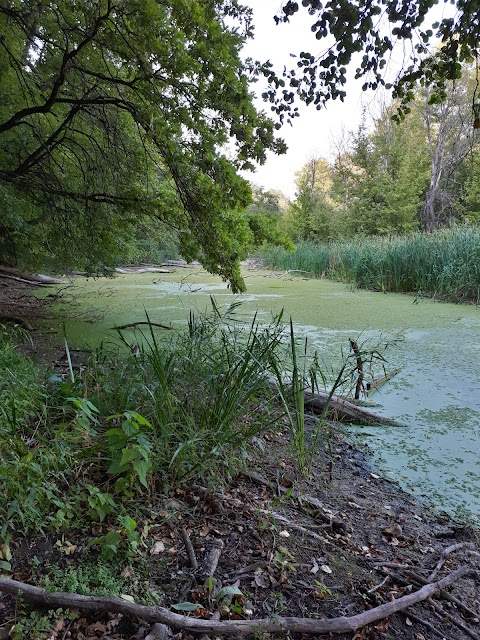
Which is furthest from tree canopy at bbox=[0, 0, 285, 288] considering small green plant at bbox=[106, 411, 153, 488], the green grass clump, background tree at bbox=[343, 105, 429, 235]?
background tree at bbox=[343, 105, 429, 235]

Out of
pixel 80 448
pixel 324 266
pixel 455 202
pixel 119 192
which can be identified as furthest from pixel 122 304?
pixel 455 202

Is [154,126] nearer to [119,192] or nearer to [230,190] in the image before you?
[230,190]

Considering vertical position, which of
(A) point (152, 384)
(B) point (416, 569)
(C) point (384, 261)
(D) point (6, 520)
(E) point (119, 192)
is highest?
(E) point (119, 192)

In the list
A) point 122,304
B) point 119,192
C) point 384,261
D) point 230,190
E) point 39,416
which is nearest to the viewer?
point 39,416

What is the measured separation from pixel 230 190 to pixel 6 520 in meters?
2.05

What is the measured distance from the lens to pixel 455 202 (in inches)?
667

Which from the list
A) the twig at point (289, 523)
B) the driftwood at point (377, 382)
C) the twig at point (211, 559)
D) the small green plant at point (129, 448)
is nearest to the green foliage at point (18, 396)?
the small green plant at point (129, 448)

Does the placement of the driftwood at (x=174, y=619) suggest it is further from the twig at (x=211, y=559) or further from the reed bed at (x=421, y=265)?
the reed bed at (x=421, y=265)

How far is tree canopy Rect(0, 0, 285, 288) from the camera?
7.44ft

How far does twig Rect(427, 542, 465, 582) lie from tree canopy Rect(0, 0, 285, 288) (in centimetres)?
200

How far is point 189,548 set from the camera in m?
1.28

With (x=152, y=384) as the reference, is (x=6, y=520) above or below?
below

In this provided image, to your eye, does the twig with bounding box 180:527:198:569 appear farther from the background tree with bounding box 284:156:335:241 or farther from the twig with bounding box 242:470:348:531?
the background tree with bounding box 284:156:335:241

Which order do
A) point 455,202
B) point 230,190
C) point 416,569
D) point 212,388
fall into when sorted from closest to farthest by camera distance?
point 416,569 < point 212,388 < point 230,190 < point 455,202
